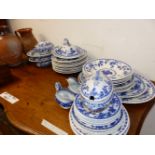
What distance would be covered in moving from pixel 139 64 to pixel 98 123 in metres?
0.40

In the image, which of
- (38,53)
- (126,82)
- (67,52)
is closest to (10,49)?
(38,53)

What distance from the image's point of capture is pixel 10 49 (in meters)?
0.94

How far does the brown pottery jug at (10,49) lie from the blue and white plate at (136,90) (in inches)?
23.2

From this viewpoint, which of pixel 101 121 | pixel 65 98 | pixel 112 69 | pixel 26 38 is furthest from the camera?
pixel 26 38

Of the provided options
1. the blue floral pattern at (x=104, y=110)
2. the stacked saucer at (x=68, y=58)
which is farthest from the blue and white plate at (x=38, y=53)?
the blue floral pattern at (x=104, y=110)

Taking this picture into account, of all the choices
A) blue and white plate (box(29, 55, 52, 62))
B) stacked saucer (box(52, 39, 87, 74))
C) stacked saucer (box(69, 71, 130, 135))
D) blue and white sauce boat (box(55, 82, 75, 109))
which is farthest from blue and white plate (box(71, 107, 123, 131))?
blue and white plate (box(29, 55, 52, 62))

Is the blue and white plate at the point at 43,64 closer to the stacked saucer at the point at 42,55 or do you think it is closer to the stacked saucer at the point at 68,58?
the stacked saucer at the point at 42,55

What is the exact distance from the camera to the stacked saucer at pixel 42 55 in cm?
96

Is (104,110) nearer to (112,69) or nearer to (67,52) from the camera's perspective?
(112,69)

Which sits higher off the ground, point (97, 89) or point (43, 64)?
point (97, 89)

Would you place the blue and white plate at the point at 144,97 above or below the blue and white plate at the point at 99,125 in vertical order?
below

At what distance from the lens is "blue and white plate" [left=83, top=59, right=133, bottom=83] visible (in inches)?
26.9

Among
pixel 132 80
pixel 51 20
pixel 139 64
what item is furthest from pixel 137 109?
pixel 51 20

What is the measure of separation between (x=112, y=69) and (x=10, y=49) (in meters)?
0.53
